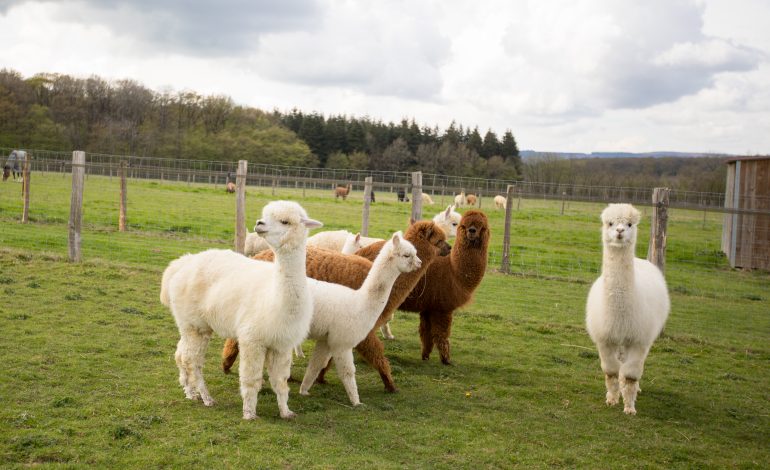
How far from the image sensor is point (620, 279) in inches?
229

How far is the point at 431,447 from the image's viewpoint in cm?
462

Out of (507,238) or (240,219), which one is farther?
(507,238)

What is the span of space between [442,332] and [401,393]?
1.42m

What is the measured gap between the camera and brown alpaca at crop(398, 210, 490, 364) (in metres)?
7.27

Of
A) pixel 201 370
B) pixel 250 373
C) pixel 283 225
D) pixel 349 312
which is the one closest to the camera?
pixel 283 225

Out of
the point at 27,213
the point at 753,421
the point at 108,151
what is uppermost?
the point at 108,151

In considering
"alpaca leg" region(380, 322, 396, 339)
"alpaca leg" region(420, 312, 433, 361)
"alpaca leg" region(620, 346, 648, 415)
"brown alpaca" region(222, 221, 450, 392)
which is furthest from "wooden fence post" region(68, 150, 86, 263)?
"alpaca leg" region(620, 346, 648, 415)

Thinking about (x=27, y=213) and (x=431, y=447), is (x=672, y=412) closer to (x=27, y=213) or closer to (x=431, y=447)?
(x=431, y=447)

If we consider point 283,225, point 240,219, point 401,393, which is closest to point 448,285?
point 401,393

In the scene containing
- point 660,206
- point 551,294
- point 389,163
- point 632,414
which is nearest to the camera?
point 632,414

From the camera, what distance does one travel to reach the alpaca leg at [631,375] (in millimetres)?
5789

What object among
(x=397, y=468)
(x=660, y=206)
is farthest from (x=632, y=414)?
(x=660, y=206)

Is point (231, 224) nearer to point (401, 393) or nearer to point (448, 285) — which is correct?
point (448, 285)

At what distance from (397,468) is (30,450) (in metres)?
2.43
